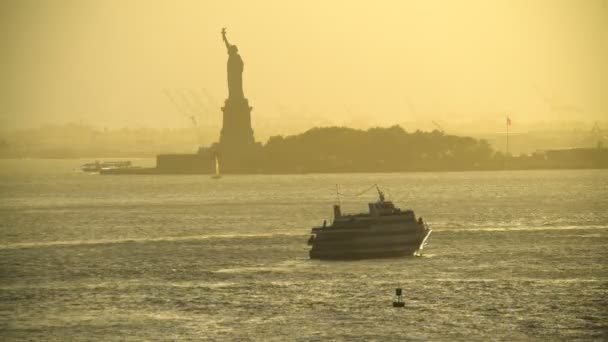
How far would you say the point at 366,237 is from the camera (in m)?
112

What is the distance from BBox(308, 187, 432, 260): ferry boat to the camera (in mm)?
111812

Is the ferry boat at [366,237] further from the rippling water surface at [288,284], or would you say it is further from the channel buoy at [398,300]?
the channel buoy at [398,300]

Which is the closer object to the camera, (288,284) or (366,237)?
(288,284)

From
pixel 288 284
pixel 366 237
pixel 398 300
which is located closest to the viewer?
pixel 398 300

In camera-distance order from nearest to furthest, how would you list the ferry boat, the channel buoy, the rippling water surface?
1. the rippling water surface
2. the channel buoy
3. the ferry boat

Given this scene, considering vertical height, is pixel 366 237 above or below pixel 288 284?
above

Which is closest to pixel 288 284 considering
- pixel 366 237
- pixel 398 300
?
pixel 398 300

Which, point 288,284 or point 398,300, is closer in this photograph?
point 398,300

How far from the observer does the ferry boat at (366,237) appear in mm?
111812

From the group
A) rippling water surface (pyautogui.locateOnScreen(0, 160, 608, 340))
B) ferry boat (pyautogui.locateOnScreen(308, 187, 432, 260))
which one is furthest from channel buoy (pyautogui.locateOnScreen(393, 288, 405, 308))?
ferry boat (pyautogui.locateOnScreen(308, 187, 432, 260))

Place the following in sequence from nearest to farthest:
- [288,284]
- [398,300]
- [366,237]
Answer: [398,300] → [288,284] → [366,237]

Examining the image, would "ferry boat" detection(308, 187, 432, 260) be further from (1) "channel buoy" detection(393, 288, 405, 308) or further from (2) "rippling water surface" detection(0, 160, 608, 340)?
(1) "channel buoy" detection(393, 288, 405, 308)

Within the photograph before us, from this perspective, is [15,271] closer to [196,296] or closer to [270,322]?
[196,296]

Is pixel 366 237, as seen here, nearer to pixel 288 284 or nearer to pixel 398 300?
pixel 288 284
